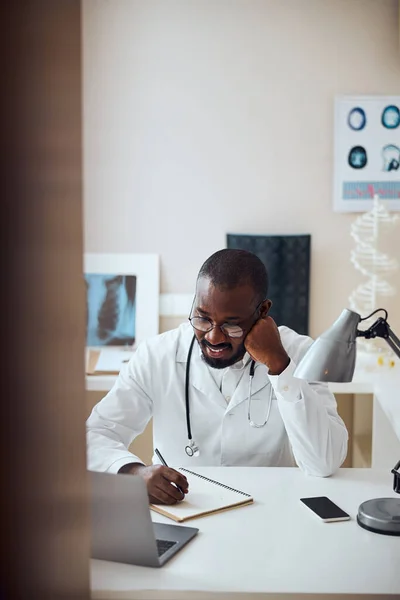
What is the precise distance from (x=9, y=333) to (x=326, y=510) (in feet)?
3.13

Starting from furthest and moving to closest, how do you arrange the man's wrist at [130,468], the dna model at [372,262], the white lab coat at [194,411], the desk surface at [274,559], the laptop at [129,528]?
the dna model at [372,262], the white lab coat at [194,411], the man's wrist at [130,468], the desk surface at [274,559], the laptop at [129,528]

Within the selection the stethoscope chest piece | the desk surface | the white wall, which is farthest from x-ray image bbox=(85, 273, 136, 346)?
the desk surface

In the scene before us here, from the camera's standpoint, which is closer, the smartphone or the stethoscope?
the smartphone

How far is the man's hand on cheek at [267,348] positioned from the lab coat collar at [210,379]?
0.22 meters

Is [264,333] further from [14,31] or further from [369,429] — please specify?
[369,429]

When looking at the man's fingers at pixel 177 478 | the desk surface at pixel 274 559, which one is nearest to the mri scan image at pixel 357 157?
the desk surface at pixel 274 559

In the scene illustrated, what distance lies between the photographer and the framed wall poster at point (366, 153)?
2596mm

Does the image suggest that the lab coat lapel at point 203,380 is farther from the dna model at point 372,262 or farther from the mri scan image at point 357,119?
the mri scan image at point 357,119

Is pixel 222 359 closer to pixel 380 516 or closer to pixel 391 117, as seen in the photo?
pixel 380 516

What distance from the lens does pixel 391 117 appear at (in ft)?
8.55

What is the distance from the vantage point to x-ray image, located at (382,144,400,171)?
103 inches

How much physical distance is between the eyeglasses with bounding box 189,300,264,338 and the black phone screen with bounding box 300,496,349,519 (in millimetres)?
360

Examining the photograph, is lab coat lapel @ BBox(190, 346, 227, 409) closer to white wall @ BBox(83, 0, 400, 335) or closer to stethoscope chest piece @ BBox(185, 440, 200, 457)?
stethoscope chest piece @ BBox(185, 440, 200, 457)

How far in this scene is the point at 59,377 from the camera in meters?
0.28
